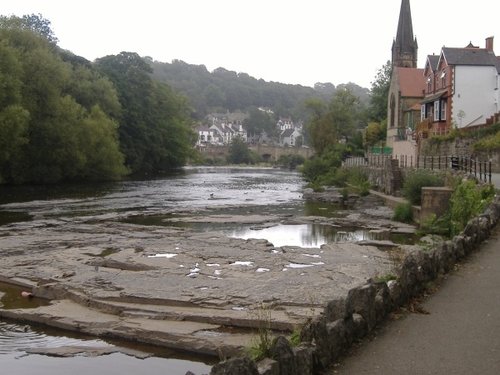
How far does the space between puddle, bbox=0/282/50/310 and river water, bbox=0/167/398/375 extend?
0.08 metres

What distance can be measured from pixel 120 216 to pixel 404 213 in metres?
14.0

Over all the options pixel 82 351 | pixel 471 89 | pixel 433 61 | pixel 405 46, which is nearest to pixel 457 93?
pixel 471 89

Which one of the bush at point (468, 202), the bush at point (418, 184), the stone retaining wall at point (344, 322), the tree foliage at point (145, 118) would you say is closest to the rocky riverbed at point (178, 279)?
the stone retaining wall at point (344, 322)

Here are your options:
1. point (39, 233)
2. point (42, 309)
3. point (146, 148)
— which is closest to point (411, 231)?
point (39, 233)

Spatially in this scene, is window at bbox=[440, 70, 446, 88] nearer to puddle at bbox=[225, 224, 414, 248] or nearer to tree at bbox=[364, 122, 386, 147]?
tree at bbox=[364, 122, 386, 147]

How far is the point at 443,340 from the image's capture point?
737 centimetres

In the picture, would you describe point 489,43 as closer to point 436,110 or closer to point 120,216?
point 436,110

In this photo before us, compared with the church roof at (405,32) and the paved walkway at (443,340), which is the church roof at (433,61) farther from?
the paved walkway at (443,340)

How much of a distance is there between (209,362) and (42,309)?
4.35 metres

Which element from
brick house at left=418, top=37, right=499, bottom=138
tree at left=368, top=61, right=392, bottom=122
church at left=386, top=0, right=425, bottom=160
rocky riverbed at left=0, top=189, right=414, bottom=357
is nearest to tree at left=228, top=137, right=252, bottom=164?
tree at left=368, top=61, right=392, bottom=122

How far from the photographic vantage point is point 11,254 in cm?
1927

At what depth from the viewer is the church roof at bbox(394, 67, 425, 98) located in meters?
69.6

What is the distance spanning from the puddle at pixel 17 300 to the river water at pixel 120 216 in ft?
0.25

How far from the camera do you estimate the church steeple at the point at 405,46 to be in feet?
305
